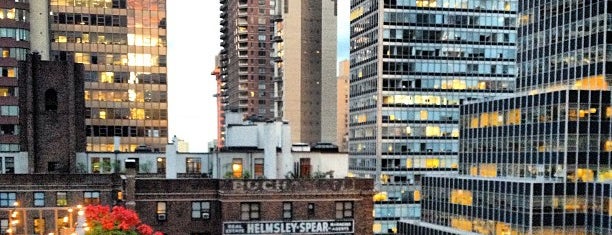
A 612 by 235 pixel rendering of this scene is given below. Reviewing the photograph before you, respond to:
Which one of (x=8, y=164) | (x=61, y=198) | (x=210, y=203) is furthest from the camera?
(x=8, y=164)

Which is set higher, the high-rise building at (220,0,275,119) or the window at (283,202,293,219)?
the high-rise building at (220,0,275,119)

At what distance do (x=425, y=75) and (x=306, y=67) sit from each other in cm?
5381

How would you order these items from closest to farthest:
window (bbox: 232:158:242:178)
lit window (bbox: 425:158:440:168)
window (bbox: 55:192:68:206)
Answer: window (bbox: 55:192:68:206) → window (bbox: 232:158:242:178) → lit window (bbox: 425:158:440:168)

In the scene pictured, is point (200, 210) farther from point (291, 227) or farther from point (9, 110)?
point (9, 110)

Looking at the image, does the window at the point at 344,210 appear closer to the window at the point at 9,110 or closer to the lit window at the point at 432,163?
the window at the point at 9,110

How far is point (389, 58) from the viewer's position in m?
128

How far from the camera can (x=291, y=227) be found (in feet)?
182

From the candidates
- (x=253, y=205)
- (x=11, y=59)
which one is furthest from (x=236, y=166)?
(x=11, y=59)

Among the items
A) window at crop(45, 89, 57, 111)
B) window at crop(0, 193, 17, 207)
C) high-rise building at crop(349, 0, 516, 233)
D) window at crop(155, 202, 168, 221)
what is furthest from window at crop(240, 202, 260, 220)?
high-rise building at crop(349, 0, 516, 233)

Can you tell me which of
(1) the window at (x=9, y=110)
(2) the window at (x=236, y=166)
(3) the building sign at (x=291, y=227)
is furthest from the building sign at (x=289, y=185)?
(1) the window at (x=9, y=110)

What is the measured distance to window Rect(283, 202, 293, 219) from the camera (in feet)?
183

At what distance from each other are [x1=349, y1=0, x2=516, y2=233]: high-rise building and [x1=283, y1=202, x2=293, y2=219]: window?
237ft

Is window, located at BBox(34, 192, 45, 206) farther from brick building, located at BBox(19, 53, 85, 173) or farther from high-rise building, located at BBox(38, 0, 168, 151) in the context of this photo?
high-rise building, located at BBox(38, 0, 168, 151)

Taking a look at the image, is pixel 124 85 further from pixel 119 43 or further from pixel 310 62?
pixel 310 62
